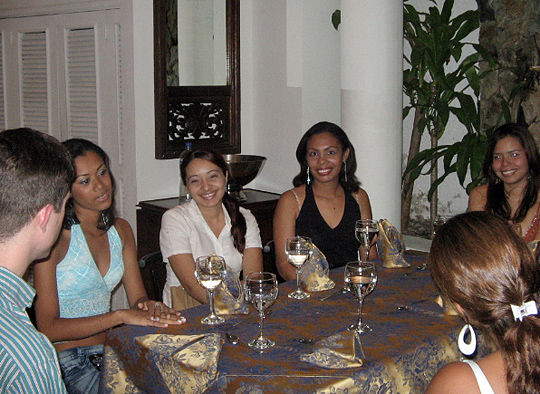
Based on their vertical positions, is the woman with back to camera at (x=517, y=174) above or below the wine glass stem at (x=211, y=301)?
above

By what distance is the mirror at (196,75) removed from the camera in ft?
13.4

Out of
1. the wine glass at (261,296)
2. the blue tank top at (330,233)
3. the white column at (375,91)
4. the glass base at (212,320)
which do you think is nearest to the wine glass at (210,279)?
the glass base at (212,320)

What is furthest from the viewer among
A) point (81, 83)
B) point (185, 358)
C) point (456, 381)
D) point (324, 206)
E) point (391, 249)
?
point (81, 83)

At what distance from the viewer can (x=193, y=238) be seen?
9.06 feet

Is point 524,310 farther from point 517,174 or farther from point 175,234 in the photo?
point 517,174

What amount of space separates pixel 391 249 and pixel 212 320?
926mm

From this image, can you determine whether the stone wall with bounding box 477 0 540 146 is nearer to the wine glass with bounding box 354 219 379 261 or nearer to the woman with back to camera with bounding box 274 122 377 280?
the woman with back to camera with bounding box 274 122 377 280

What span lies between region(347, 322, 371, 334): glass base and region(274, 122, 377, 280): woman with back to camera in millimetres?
1070

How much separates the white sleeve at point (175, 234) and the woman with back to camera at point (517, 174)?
1.41 meters

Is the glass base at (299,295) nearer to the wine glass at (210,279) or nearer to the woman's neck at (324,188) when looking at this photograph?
the wine glass at (210,279)

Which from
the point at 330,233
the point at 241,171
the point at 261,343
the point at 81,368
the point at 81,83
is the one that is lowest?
the point at 81,368

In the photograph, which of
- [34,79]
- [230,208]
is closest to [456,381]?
[230,208]

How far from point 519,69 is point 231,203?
256 cm

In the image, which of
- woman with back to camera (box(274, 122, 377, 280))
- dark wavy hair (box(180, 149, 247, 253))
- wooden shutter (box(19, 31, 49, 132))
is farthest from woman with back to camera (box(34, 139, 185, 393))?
wooden shutter (box(19, 31, 49, 132))
